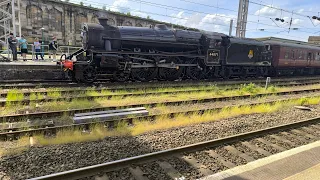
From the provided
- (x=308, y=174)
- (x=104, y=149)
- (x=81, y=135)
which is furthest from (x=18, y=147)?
(x=308, y=174)

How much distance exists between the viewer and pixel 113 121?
679 centimetres

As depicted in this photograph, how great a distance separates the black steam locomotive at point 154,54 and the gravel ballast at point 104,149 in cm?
719

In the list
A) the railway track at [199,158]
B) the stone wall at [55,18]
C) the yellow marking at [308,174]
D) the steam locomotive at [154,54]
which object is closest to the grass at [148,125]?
the railway track at [199,158]

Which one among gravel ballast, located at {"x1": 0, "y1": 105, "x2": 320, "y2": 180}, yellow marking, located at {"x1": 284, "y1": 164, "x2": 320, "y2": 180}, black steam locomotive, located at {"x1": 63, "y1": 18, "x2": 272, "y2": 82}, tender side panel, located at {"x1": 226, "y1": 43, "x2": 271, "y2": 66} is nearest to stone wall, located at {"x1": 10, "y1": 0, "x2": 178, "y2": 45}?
black steam locomotive, located at {"x1": 63, "y1": 18, "x2": 272, "y2": 82}

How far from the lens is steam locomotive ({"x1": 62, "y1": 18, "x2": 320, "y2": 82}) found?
40.7 feet

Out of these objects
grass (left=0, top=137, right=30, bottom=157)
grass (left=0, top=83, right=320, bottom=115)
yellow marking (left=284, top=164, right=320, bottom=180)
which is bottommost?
grass (left=0, top=137, right=30, bottom=157)

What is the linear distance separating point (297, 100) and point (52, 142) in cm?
1053

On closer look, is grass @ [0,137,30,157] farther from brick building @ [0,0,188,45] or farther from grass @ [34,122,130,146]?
brick building @ [0,0,188,45]

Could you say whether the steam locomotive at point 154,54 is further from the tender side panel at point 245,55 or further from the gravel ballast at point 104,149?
the gravel ballast at point 104,149

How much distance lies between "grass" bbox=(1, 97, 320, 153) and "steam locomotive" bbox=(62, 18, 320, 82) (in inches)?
239

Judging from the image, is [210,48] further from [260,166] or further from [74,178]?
[74,178]

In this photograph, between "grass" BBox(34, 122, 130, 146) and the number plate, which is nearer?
"grass" BBox(34, 122, 130, 146)

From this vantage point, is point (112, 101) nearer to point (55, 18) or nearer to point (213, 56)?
point (213, 56)

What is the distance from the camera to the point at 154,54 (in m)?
13.9
